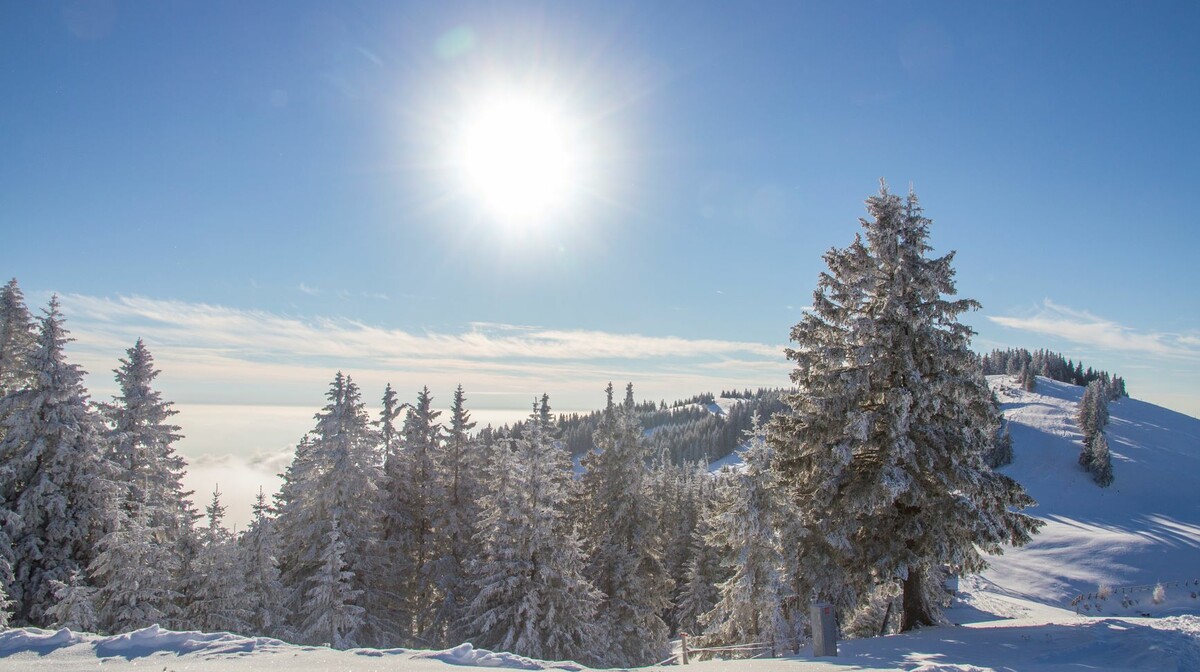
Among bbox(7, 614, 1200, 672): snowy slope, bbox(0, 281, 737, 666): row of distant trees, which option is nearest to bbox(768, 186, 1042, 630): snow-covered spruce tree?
bbox(7, 614, 1200, 672): snowy slope

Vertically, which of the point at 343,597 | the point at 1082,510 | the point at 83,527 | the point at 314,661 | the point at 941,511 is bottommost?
the point at 1082,510

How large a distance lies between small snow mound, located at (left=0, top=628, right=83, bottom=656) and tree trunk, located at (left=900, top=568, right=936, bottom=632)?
61.0 feet

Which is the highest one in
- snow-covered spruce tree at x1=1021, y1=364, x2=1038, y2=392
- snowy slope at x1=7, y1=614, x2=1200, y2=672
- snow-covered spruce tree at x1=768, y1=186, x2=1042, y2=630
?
snow-covered spruce tree at x1=1021, y1=364, x2=1038, y2=392

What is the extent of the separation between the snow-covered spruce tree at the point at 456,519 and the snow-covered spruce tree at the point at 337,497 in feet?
9.46

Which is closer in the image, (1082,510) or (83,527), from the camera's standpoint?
(83,527)

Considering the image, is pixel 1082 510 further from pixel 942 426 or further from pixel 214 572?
pixel 214 572

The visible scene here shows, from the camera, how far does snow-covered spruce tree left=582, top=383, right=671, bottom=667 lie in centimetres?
2886

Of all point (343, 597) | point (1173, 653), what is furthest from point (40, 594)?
point (1173, 653)

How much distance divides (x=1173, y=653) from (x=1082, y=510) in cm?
11366

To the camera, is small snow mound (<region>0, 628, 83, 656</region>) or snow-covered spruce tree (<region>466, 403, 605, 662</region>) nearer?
small snow mound (<region>0, 628, 83, 656</region>)

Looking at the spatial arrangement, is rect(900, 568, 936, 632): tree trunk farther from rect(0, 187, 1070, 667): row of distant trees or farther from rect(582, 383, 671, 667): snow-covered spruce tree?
rect(582, 383, 671, 667): snow-covered spruce tree

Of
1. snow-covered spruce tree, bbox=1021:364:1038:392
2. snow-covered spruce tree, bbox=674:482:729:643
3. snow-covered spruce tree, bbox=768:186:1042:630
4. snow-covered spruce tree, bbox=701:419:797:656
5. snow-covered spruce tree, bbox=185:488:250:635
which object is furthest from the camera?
snow-covered spruce tree, bbox=1021:364:1038:392

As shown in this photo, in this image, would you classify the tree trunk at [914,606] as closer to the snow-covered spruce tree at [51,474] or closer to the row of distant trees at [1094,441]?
the snow-covered spruce tree at [51,474]

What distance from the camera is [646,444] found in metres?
30.8
